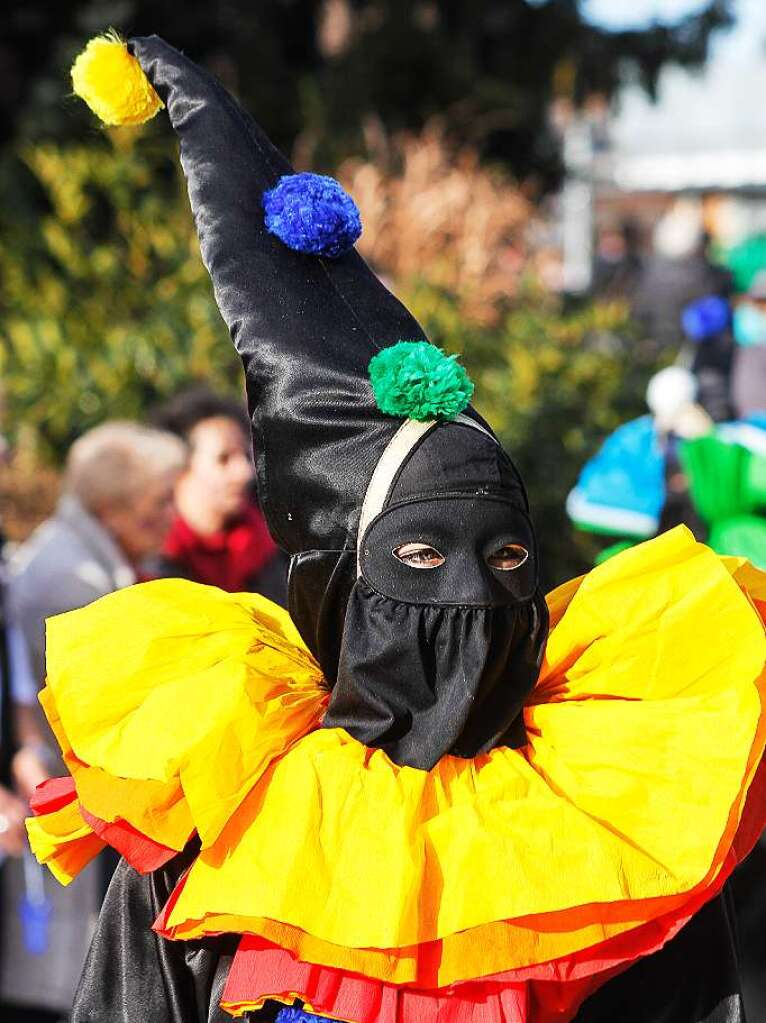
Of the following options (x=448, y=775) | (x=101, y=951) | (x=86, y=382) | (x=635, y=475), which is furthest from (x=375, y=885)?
(x=86, y=382)

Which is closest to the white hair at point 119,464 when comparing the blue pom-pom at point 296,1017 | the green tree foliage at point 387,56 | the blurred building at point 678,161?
the blue pom-pom at point 296,1017

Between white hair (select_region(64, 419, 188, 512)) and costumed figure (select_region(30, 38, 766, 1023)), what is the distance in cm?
212

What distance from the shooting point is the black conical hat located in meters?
1.93

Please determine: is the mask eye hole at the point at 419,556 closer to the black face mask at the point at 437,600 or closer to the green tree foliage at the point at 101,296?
the black face mask at the point at 437,600

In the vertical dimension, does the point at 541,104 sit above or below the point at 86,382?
above

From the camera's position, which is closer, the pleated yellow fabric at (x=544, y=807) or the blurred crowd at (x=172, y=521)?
the pleated yellow fabric at (x=544, y=807)

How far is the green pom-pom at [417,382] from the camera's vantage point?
1.85 m

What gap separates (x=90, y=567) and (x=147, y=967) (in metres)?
2.09

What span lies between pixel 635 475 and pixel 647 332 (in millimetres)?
4332

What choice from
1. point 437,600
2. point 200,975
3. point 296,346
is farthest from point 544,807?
point 296,346

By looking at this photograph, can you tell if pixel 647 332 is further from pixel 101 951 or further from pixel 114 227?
pixel 101 951

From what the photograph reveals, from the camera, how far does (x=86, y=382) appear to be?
652cm

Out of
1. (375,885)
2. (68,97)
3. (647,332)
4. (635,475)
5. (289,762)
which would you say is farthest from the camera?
(647,332)

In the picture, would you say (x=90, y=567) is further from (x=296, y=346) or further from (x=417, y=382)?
(x=417, y=382)
